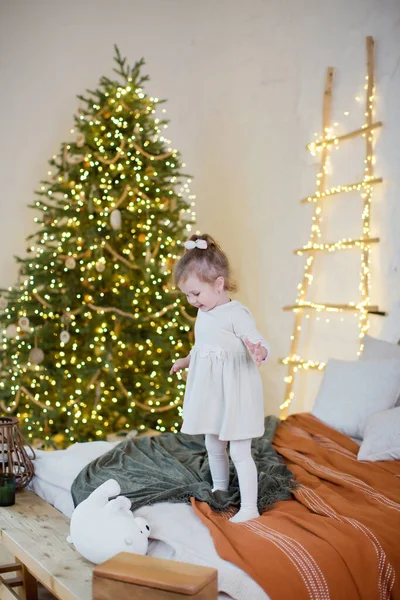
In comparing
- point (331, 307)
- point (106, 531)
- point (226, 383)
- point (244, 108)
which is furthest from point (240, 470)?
point (244, 108)

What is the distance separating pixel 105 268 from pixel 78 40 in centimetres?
232

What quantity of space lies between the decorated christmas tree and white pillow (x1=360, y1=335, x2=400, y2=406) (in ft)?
4.42

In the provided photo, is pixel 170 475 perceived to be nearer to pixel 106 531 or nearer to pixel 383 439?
pixel 106 531

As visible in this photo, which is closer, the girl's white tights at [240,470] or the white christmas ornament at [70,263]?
the girl's white tights at [240,470]

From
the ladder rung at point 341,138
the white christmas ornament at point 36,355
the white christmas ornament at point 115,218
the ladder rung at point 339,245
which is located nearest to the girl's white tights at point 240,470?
the ladder rung at point 339,245

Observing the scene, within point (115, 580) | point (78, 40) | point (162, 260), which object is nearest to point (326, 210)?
point (162, 260)

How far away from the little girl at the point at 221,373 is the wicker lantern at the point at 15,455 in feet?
2.36

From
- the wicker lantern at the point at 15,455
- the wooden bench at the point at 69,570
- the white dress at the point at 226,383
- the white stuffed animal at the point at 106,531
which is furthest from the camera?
the wicker lantern at the point at 15,455

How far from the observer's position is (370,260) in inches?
170

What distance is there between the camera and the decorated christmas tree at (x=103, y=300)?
4.57 m

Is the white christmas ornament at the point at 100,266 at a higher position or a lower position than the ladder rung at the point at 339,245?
lower

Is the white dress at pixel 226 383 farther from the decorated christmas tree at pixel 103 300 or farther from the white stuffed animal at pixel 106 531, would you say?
the decorated christmas tree at pixel 103 300

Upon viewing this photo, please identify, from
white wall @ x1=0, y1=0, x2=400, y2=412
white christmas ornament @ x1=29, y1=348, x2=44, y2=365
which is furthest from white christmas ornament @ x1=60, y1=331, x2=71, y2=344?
white wall @ x1=0, y1=0, x2=400, y2=412

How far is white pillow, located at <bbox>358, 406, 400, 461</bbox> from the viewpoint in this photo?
2.84 m
